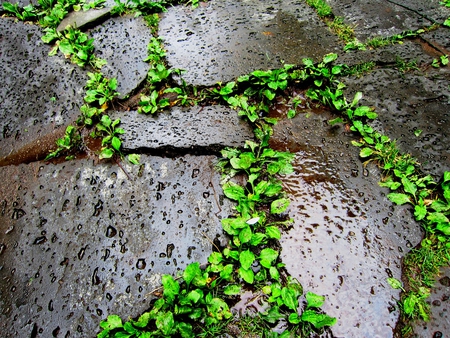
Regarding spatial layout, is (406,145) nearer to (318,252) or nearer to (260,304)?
(318,252)

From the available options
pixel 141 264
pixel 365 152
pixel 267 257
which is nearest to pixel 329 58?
pixel 365 152

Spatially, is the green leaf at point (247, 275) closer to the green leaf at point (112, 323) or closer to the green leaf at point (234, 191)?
the green leaf at point (234, 191)

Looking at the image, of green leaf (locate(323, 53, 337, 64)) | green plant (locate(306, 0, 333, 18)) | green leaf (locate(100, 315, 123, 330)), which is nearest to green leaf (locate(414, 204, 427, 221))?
green leaf (locate(323, 53, 337, 64))

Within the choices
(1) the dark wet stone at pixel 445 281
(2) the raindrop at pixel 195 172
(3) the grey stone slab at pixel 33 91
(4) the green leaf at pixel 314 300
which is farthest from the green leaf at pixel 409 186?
(3) the grey stone slab at pixel 33 91

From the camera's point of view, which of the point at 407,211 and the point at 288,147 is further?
the point at 288,147

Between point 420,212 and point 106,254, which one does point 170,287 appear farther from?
point 420,212

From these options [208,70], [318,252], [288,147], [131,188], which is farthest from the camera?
[208,70]

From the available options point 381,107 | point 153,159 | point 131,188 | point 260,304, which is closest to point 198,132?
point 153,159

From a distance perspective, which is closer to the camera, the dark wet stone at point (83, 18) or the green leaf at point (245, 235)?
the green leaf at point (245, 235)
